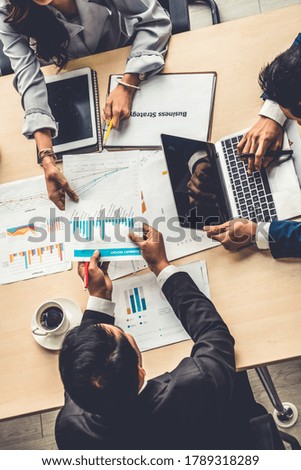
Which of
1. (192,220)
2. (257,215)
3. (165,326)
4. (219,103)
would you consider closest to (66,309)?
(165,326)

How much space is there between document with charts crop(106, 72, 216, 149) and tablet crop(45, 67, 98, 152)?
0.08m

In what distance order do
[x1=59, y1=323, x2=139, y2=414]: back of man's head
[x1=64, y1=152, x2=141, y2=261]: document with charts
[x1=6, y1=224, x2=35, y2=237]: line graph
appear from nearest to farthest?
[x1=59, y1=323, x2=139, y2=414]: back of man's head
[x1=64, y1=152, x2=141, y2=261]: document with charts
[x1=6, y1=224, x2=35, y2=237]: line graph

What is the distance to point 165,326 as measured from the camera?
1.24 m

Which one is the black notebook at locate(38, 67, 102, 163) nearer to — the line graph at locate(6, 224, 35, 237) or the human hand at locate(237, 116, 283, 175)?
the line graph at locate(6, 224, 35, 237)

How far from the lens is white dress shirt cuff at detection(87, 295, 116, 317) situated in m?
1.23

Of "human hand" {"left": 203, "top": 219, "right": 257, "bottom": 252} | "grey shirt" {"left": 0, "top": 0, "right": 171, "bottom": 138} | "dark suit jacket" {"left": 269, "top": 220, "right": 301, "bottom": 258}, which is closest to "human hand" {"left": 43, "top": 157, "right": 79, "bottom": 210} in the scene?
"grey shirt" {"left": 0, "top": 0, "right": 171, "bottom": 138}

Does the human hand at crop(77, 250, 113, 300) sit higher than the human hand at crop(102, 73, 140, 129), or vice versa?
the human hand at crop(102, 73, 140, 129)

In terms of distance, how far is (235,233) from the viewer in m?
1.24

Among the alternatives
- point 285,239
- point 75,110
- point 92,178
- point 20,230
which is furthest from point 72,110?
point 285,239

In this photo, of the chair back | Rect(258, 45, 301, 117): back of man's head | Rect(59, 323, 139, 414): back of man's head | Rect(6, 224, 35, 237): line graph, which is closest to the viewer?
Rect(59, 323, 139, 414): back of man's head

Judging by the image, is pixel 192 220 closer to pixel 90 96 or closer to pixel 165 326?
pixel 165 326

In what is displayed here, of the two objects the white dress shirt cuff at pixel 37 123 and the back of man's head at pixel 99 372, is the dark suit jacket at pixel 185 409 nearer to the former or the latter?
the back of man's head at pixel 99 372

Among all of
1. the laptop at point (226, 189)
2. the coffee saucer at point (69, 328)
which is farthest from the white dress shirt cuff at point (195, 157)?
the coffee saucer at point (69, 328)

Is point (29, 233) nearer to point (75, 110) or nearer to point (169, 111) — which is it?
point (75, 110)
